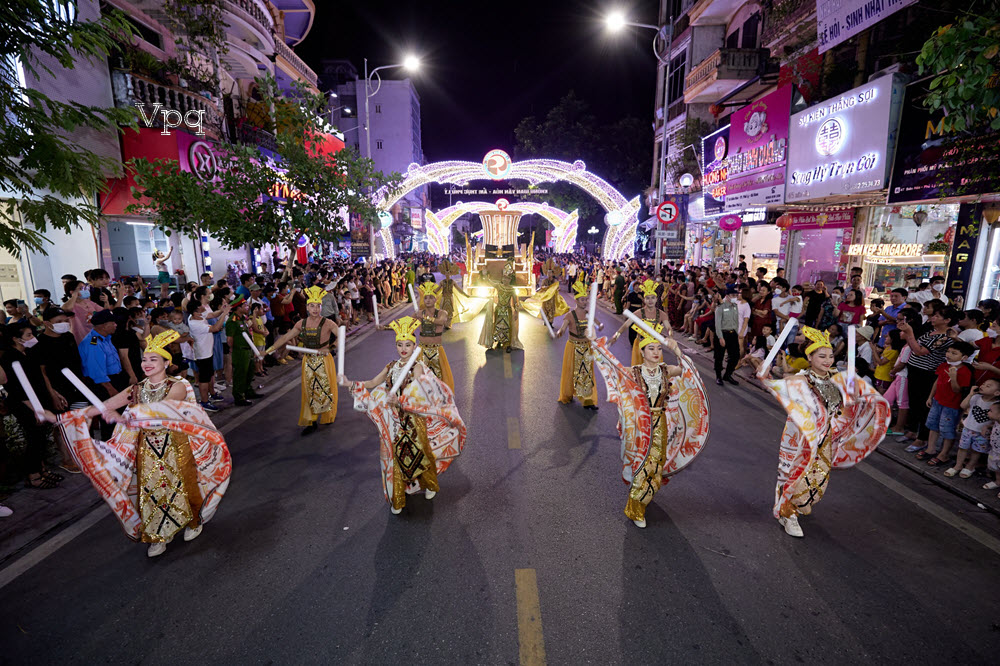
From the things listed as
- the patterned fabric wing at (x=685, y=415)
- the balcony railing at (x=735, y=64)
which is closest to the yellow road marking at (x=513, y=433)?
the patterned fabric wing at (x=685, y=415)

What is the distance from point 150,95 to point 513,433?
1506cm

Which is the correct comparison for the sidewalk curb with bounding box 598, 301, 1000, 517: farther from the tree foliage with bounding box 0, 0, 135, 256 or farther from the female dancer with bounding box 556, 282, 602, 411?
the tree foliage with bounding box 0, 0, 135, 256

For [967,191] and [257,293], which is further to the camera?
Result: [257,293]

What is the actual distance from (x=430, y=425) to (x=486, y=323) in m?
5.94

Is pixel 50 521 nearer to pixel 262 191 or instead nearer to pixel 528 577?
pixel 528 577

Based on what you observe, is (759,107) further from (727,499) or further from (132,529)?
(132,529)

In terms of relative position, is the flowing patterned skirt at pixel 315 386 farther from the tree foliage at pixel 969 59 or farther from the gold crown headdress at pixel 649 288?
the tree foliage at pixel 969 59

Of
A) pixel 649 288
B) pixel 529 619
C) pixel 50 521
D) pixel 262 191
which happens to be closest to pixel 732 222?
pixel 649 288

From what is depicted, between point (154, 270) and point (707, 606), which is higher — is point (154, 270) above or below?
above

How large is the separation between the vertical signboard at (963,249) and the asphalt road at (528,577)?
24.3ft

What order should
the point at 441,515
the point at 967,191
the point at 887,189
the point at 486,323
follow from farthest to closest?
the point at 887,189
the point at 486,323
the point at 967,191
the point at 441,515

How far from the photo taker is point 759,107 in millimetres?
16656

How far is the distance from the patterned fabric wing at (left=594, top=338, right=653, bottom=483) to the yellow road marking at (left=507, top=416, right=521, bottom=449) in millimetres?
1657

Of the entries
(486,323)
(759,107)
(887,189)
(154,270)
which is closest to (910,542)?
(486,323)
